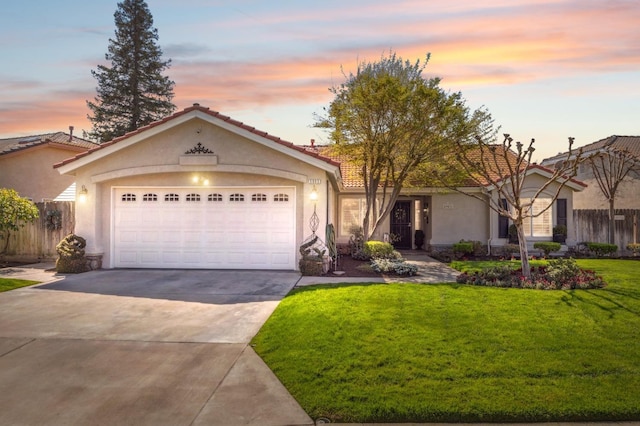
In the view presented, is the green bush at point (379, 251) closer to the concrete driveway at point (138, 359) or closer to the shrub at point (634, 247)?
the concrete driveway at point (138, 359)

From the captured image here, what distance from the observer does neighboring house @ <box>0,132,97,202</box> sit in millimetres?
19688

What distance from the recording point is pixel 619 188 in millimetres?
22734

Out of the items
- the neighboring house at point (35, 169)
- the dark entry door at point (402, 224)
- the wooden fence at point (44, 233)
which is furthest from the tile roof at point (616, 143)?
the neighboring house at point (35, 169)

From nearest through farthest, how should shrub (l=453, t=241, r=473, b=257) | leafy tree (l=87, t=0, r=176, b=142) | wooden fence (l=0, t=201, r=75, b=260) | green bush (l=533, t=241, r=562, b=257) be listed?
wooden fence (l=0, t=201, r=75, b=260) < green bush (l=533, t=241, r=562, b=257) < shrub (l=453, t=241, r=473, b=257) < leafy tree (l=87, t=0, r=176, b=142)

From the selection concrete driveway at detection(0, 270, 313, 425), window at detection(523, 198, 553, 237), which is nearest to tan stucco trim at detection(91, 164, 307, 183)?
concrete driveway at detection(0, 270, 313, 425)

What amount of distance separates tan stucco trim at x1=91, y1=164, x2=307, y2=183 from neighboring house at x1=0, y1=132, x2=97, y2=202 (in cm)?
878

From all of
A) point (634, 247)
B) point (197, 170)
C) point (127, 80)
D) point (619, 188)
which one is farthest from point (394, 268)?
point (127, 80)

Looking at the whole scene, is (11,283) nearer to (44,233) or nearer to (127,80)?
(44,233)

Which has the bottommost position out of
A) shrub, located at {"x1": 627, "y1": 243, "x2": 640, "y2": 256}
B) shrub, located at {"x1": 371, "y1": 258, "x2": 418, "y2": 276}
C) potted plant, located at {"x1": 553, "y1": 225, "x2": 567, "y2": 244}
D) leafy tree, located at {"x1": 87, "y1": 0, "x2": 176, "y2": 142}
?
shrub, located at {"x1": 371, "y1": 258, "x2": 418, "y2": 276}

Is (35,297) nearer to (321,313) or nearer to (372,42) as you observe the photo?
(321,313)

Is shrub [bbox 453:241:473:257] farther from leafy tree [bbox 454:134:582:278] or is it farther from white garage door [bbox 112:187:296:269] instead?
white garage door [bbox 112:187:296:269]

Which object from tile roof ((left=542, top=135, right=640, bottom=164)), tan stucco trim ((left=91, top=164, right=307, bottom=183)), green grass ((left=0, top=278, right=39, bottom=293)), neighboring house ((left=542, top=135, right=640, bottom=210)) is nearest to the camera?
green grass ((left=0, top=278, right=39, bottom=293))

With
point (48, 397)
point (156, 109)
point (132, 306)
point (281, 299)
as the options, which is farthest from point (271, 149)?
point (156, 109)

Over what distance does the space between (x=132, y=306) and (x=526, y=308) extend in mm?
7086
